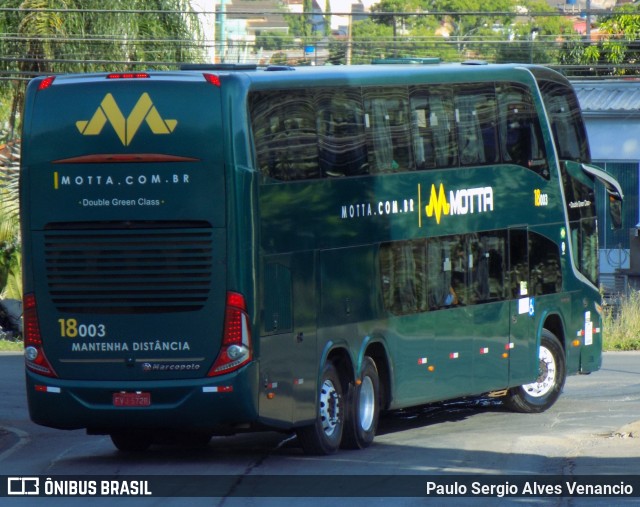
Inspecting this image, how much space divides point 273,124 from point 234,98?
73 cm

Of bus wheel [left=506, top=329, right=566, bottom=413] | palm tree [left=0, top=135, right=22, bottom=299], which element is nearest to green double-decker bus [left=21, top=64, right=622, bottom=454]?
bus wheel [left=506, top=329, right=566, bottom=413]

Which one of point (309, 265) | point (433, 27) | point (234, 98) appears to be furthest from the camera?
point (433, 27)

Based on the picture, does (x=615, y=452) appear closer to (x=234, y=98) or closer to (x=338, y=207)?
(x=338, y=207)

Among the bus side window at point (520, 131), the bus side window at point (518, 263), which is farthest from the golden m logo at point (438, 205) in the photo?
the bus side window at point (518, 263)

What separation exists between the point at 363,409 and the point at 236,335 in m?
2.80

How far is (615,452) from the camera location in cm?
1402

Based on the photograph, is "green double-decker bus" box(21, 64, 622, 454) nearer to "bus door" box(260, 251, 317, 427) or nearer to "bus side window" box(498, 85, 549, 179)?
"bus door" box(260, 251, 317, 427)

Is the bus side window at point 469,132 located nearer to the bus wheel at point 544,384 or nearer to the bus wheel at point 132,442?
the bus wheel at point 544,384

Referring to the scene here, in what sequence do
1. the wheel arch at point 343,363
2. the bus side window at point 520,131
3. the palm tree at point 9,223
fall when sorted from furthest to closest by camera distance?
1. the palm tree at point 9,223
2. the bus side window at point 520,131
3. the wheel arch at point 343,363

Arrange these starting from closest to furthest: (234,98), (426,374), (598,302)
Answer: (234,98) < (426,374) < (598,302)

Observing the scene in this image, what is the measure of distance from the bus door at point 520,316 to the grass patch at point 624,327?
10.0 m

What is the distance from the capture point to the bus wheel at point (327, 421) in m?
13.9

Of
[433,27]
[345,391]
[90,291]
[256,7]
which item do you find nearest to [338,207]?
[345,391]

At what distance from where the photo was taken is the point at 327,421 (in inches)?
562
